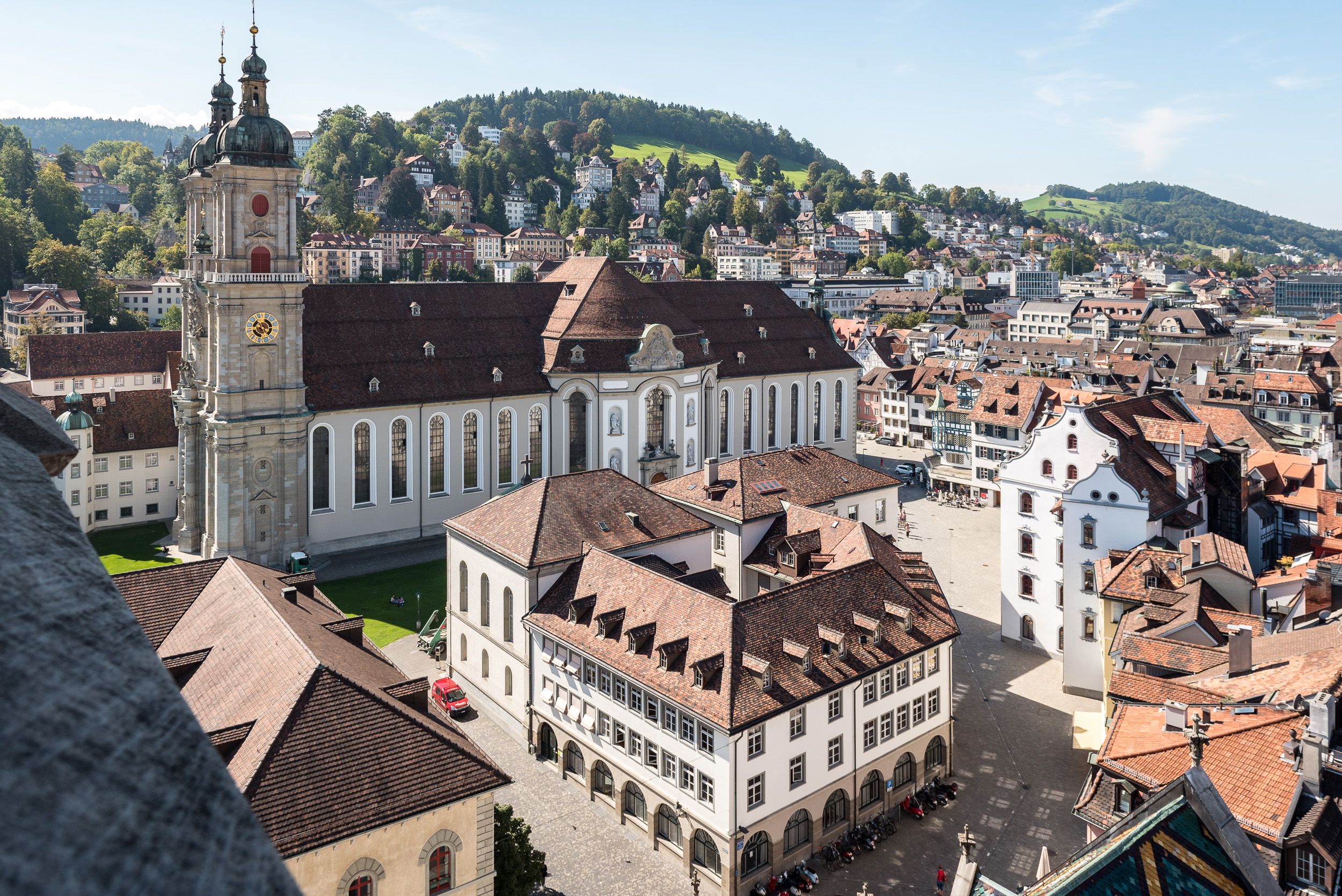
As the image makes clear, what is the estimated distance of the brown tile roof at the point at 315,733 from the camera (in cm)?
1873

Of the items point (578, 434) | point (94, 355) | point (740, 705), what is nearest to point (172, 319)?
point (94, 355)

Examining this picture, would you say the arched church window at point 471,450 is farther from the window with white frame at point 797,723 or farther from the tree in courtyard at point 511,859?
the tree in courtyard at point 511,859

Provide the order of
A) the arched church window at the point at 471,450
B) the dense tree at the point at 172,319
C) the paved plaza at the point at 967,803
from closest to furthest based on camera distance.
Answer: the paved plaza at the point at 967,803, the arched church window at the point at 471,450, the dense tree at the point at 172,319

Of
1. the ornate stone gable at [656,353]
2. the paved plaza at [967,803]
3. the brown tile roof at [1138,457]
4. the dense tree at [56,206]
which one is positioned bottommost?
the paved plaza at [967,803]

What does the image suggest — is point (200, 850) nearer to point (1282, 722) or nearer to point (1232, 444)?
point (1282, 722)

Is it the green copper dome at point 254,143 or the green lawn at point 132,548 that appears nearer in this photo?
the green copper dome at point 254,143

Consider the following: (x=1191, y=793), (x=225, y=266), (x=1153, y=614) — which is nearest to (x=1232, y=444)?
(x=1153, y=614)

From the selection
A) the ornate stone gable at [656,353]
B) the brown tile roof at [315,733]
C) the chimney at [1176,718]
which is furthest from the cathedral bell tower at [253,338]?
the chimney at [1176,718]

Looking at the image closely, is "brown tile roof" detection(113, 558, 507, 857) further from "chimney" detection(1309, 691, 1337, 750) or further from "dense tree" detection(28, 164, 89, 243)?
"dense tree" detection(28, 164, 89, 243)

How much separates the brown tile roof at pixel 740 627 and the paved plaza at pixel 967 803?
4510mm

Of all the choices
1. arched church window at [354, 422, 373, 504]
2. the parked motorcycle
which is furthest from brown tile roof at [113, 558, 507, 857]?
arched church window at [354, 422, 373, 504]

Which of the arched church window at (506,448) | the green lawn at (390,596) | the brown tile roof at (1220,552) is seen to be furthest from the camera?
the arched church window at (506,448)

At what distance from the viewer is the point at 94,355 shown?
7619 centimetres

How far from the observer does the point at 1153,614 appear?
33.1m
